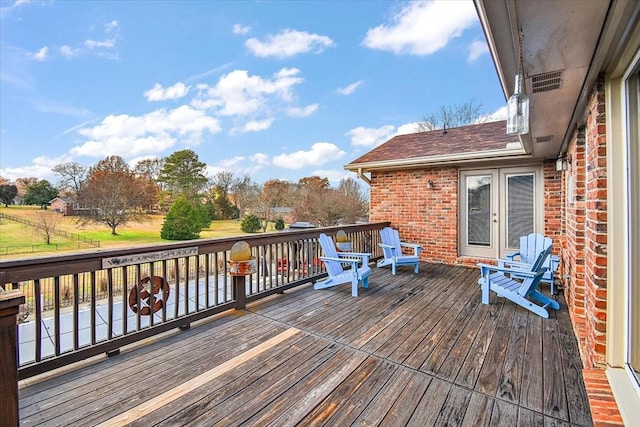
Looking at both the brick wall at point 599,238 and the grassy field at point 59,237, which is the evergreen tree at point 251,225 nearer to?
the grassy field at point 59,237

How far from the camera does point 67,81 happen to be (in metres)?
18.9

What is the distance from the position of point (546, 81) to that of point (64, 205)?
18.1m

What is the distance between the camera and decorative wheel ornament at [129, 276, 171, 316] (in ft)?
9.06

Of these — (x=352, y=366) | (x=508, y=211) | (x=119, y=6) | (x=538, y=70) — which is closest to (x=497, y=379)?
(x=352, y=366)

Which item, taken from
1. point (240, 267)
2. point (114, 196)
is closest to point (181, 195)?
point (114, 196)

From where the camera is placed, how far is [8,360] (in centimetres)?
124

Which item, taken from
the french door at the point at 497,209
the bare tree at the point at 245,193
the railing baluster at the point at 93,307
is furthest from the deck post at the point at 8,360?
the bare tree at the point at 245,193

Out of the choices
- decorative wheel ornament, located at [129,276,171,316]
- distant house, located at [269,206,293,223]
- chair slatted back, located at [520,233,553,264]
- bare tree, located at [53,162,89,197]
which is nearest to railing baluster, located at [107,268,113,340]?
decorative wheel ornament, located at [129,276,171,316]

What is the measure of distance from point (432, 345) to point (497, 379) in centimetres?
61

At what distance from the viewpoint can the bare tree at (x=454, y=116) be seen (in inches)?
595

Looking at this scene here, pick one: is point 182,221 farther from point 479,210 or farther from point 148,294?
point 479,210

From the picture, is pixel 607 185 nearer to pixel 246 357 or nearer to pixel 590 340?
pixel 590 340

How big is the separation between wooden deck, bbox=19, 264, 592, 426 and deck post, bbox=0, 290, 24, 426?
68 centimetres

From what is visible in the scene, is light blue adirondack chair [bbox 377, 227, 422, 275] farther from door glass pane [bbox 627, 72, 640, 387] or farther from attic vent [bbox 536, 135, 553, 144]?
door glass pane [bbox 627, 72, 640, 387]
